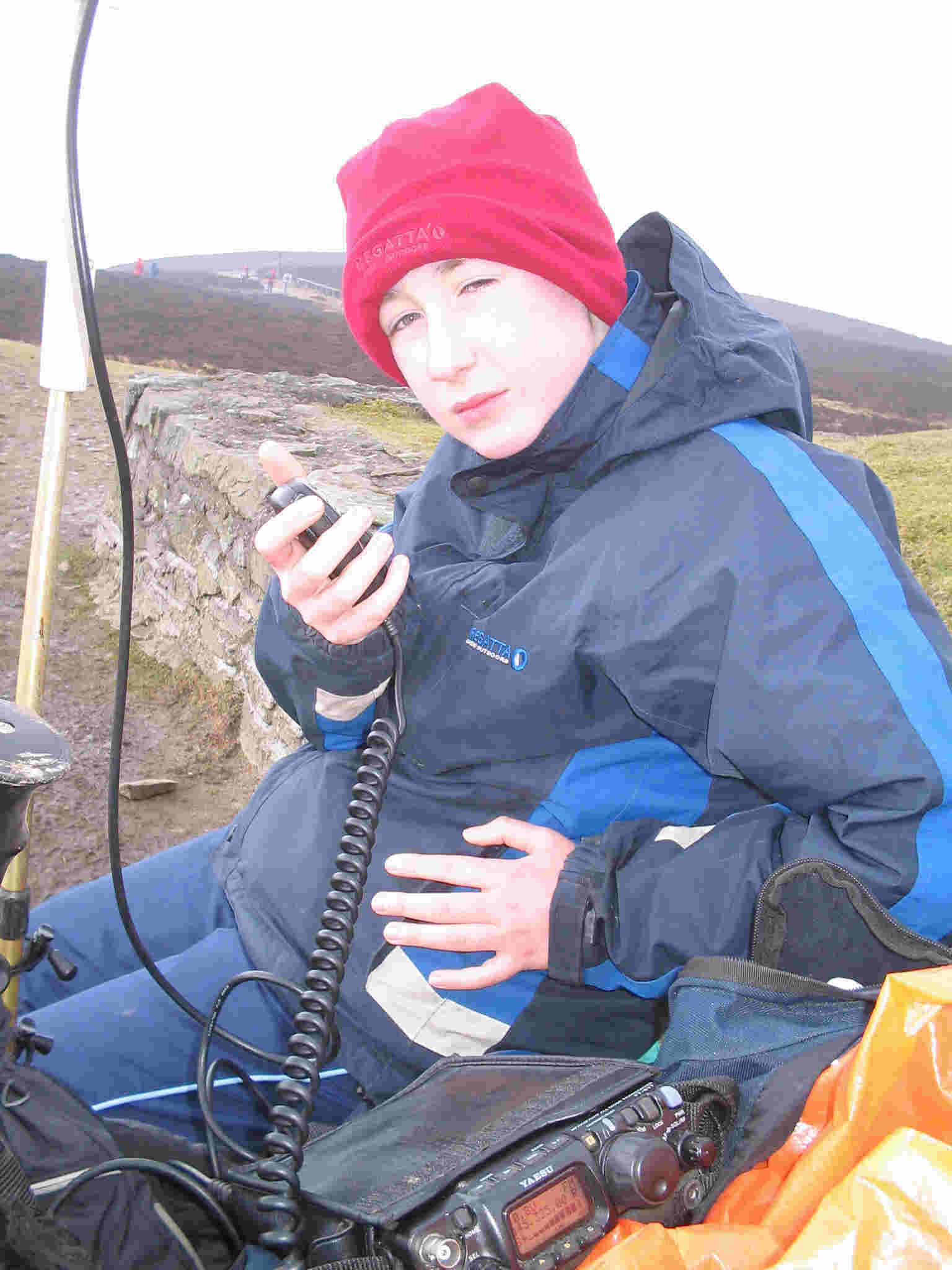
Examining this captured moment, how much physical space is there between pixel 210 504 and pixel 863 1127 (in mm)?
4213

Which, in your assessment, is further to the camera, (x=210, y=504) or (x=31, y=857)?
(x=210, y=504)

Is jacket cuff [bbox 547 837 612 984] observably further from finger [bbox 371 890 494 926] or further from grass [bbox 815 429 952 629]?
grass [bbox 815 429 952 629]

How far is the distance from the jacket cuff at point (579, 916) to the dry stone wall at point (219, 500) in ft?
6.55

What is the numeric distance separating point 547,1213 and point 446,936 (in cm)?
47

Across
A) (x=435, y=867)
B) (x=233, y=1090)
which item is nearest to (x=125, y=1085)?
(x=233, y=1090)

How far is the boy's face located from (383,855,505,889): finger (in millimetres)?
587

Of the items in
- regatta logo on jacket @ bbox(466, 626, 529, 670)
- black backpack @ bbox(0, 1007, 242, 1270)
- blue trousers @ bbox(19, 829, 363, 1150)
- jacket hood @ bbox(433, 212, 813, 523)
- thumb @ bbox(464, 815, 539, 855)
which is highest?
jacket hood @ bbox(433, 212, 813, 523)

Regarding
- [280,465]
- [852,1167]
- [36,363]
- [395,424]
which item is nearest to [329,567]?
[280,465]

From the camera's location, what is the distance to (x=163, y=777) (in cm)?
407

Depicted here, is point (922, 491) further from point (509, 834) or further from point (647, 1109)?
point (647, 1109)

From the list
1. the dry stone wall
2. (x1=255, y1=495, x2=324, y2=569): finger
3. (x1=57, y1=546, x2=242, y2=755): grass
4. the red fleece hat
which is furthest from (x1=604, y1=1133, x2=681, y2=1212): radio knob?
(x1=57, y1=546, x2=242, y2=755): grass

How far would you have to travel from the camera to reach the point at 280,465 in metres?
1.34

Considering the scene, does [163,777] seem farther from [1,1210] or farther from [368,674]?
[1,1210]

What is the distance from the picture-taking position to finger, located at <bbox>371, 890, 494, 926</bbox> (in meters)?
1.26
